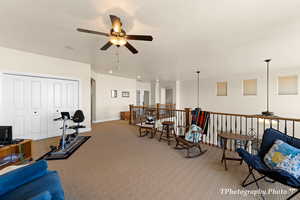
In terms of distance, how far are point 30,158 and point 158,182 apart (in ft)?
9.13

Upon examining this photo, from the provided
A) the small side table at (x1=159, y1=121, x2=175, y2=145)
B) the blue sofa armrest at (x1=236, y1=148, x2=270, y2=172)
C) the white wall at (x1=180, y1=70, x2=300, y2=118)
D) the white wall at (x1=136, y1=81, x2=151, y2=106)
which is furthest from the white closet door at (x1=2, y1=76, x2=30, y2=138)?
the white wall at (x1=180, y1=70, x2=300, y2=118)

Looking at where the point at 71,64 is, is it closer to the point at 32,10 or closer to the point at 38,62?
the point at 38,62

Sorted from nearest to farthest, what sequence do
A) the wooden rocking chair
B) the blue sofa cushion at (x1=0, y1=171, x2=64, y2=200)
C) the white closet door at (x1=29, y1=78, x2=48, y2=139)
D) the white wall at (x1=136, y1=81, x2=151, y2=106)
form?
the blue sofa cushion at (x1=0, y1=171, x2=64, y2=200) → the wooden rocking chair → the white closet door at (x1=29, y1=78, x2=48, y2=139) → the white wall at (x1=136, y1=81, x2=151, y2=106)

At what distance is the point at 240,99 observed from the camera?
6305 millimetres

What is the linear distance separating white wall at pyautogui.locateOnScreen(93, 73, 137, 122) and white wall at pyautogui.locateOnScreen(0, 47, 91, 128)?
171cm

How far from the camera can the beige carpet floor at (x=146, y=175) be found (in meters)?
1.72

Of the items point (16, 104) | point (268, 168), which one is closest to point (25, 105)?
point (16, 104)

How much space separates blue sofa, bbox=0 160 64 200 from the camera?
3.62ft

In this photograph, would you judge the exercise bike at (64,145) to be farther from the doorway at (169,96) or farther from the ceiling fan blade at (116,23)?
the doorway at (169,96)

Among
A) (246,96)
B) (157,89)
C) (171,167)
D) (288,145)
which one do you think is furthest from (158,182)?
(157,89)

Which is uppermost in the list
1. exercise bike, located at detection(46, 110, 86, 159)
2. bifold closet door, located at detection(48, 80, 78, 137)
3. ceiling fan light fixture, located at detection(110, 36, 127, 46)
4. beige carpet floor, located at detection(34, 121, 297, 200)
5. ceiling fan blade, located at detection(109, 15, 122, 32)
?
ceiling fan blade, located at detection(109, 15, 122, 32)

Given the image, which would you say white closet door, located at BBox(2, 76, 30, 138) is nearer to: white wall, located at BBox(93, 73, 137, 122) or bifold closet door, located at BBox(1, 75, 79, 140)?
bifold closet door, located at BBox(1, 75, 79, 140)

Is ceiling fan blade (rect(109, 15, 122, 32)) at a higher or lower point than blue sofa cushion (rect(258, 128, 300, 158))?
higher

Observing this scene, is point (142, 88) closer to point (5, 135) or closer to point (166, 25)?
point (166, 25)
